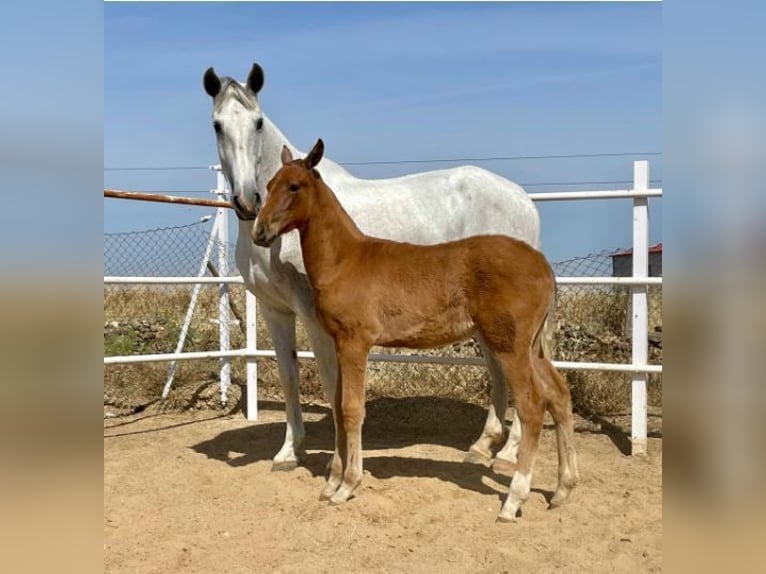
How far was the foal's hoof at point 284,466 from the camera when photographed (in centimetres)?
489

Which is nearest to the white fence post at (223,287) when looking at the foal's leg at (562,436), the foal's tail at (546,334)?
the foal's tail at (546,334)

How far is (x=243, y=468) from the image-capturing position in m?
4.98

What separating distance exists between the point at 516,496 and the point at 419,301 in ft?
4.00

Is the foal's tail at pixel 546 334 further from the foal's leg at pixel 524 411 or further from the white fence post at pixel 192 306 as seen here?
the white fence post at pixel 192 306

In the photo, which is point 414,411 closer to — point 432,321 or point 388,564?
point 432,321

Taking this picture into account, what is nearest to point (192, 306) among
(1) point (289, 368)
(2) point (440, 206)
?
(1) point (289, 368)

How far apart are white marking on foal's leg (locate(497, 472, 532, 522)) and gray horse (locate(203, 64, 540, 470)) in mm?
923

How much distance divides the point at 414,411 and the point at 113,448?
269 cm

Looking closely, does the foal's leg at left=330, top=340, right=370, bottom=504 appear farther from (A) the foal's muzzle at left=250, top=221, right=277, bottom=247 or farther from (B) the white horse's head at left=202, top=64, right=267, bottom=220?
(B) the white horse's head at left=202, top=64, right=267, bottom=220

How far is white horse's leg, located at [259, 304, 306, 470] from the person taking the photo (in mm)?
5109

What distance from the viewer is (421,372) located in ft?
23.8

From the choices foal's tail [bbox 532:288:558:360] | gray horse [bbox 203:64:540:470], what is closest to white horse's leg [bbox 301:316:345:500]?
gray horse [bbox 203:64:540:470]

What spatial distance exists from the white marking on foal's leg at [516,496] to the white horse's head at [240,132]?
220cm

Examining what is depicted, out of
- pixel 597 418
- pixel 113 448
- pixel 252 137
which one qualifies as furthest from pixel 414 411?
pixel 252 137
